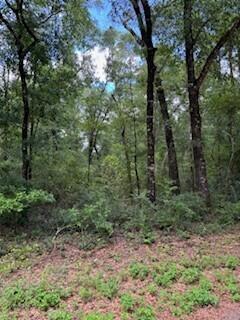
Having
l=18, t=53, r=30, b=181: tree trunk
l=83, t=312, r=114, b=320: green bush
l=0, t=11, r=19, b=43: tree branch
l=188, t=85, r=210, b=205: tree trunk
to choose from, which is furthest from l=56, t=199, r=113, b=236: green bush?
l=0, t=11, r=19, b=43: tree branch

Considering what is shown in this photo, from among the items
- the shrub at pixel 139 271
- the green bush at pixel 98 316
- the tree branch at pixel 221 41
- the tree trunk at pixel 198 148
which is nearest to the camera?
the green bush at pixel 98 316

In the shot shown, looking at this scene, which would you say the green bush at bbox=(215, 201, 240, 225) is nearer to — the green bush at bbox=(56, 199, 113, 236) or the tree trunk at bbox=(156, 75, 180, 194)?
the green bush at bbox=(56, 199, 113, 236)

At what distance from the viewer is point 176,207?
27.2 feet

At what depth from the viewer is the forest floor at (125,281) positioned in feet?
16.4

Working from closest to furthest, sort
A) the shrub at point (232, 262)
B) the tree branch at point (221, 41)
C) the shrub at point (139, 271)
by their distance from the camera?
the shrub at point (139, 271)
the shrub at point (232, 262)
the tree branch at point (221, 41)

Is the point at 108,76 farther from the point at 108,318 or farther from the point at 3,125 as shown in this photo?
the point at 108,318

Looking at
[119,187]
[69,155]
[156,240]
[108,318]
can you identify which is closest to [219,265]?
[156,240]

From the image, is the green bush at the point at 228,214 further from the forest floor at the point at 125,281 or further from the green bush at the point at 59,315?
the green bush at the point at 59,315

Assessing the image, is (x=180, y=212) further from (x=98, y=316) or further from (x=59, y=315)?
(x=59, y=315)

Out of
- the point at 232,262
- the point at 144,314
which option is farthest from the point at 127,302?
the point at 232,262

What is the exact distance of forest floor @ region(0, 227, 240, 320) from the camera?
16.4ft

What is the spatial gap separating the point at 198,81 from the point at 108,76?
1190cm

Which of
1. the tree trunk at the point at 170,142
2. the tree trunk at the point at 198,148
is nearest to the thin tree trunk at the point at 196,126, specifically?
the tree trunk at the point at 198,148

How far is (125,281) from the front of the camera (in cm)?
576
